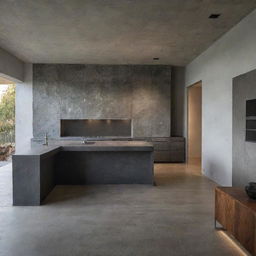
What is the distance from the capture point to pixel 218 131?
242 inches

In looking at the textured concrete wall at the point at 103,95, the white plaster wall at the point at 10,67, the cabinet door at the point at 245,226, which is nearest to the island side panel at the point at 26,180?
the cabinet door at the point at 245,226

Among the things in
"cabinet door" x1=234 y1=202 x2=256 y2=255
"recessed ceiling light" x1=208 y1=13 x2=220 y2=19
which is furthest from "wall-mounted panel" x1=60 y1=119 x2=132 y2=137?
"cabinet door" x1=234 y1=202 x2=256 y2=255

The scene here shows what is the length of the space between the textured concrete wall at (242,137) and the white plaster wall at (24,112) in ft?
20.5

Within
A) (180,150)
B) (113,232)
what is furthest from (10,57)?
(113,232)

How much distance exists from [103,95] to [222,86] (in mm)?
4103

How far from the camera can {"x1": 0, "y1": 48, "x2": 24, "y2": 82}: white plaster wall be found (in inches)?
284

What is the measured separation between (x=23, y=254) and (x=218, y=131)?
4523 millimetres

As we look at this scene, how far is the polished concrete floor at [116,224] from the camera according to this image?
9.72ft

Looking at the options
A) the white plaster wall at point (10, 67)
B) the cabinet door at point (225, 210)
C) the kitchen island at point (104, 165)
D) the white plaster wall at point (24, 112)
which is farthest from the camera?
the white plaster wall at point (24, 112)

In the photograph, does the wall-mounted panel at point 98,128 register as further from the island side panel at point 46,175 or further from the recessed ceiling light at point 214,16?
the recessed ceiling light at point 214,16

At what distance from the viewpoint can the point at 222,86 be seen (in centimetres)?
589

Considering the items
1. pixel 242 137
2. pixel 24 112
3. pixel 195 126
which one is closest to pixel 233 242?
pixel 242 137

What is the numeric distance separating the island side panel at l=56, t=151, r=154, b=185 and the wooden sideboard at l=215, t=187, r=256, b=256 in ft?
8.71

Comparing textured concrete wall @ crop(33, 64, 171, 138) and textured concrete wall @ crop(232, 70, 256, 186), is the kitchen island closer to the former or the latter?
textured concrete wall @ crop(232, 70, 256, 186)
